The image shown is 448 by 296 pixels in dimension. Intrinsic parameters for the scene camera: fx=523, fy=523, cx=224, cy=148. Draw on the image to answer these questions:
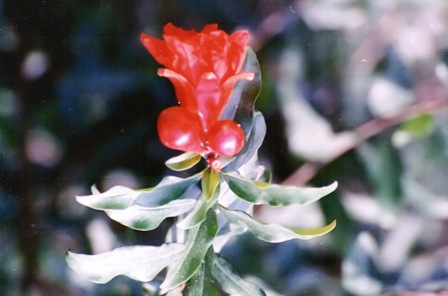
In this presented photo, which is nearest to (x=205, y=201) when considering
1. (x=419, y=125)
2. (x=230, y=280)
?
(x=230, y=280)

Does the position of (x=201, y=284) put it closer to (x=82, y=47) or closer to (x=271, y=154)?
(x=271, y=154)

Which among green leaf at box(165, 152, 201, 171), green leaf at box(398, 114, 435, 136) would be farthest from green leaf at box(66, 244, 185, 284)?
green leaf at box(398, 114, 435, 136)

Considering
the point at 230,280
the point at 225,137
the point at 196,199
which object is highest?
the point at 225,137

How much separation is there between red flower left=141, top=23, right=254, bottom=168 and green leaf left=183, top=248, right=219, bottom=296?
177 millimetres

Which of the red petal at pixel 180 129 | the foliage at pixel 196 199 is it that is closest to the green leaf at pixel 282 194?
the foliage at pixel 196 199

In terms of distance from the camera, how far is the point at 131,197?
728 millimetres

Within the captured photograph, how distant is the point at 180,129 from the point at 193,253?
17 centimetres

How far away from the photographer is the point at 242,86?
0.78m

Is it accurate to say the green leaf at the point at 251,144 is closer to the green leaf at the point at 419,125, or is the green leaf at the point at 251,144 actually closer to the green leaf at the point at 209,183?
the green leaf at the point at 209,183

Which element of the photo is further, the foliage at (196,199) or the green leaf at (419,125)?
the green leaf at (419,125)

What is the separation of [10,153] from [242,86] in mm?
382

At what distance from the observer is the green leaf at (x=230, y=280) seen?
77cm

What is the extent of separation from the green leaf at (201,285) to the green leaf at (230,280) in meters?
0.03

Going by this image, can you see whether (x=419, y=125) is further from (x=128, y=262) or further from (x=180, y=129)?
(x=128, y=262)
